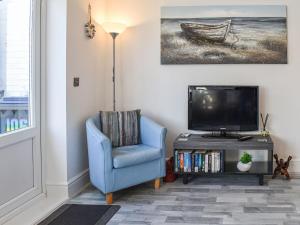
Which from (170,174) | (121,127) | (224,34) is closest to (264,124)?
(224,34)

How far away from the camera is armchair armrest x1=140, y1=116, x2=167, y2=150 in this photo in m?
4.52

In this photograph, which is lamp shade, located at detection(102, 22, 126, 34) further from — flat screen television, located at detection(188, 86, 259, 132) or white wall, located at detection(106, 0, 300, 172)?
flat screen television, located at detection(188, 86, 259, 132)

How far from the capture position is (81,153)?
4.53 m

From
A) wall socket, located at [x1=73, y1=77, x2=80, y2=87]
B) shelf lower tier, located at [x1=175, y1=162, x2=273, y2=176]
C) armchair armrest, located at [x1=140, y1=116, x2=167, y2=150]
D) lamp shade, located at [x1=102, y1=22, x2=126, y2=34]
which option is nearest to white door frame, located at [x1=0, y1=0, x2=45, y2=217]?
wall socket, located at [x1=73, y1=77, x2=80, y2=87]

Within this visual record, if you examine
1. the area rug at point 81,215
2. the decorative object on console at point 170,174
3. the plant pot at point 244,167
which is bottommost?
the area rug at point 81,215

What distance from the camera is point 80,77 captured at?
4.50 meters

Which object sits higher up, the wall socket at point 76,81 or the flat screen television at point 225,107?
the wall socket at point 76,81

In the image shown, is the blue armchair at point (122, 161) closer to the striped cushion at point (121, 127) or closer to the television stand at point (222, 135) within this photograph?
the striped cushion at point (121, 127)

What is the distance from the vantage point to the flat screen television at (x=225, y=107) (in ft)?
16.1

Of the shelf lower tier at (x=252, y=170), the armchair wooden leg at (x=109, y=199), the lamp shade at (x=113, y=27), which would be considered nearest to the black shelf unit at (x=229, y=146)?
the shelf lower tier at (x=252, y=170)

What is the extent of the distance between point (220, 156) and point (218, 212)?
1.09 m

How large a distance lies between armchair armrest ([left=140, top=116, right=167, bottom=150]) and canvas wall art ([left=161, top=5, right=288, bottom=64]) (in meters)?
0.95

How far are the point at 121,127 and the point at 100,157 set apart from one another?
78 cm

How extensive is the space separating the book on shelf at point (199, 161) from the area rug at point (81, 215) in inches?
43.2
